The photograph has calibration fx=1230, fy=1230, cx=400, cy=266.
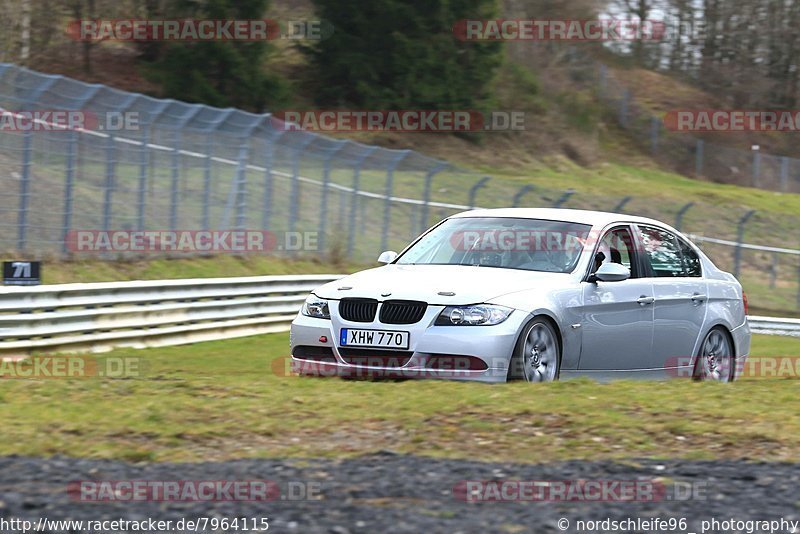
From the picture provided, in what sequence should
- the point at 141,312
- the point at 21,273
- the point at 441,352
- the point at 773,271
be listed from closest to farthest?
the point at 441,352, the point at 21,273, the point at 141,312, the point at 773,271

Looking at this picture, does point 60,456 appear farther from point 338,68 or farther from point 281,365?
point 338,68

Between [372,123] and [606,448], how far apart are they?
3680cm

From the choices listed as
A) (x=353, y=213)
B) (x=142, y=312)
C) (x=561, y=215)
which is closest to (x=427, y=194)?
(x=353, y=213)

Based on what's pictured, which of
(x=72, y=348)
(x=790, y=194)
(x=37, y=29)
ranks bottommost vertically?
(x=72, y=348)

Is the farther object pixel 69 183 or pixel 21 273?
pixel 69 183

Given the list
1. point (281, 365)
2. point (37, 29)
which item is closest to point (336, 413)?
point (281, 365)

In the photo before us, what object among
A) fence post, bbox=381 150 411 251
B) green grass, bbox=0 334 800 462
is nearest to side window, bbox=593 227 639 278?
green grass, bbox=0 334 800 462

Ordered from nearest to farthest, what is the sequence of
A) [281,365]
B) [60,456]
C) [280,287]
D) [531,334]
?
[60,456]
[531,334]
[281,365]
[280,287]

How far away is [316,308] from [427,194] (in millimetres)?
15932

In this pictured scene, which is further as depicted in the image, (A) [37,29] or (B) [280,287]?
(A) [37,29]

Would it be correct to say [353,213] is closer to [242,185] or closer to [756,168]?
[242,185]

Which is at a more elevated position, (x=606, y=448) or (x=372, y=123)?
(x=372, y=123)

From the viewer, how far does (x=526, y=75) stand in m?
50.9

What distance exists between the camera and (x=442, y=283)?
8883 mm
